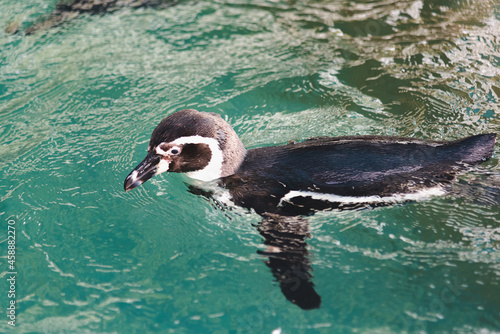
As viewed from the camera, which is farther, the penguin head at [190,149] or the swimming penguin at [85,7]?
the swimming penguin at [85,7]

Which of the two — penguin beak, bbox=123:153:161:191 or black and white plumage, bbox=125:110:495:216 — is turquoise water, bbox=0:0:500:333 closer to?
black and white plumage, bbox=125:110:495:216

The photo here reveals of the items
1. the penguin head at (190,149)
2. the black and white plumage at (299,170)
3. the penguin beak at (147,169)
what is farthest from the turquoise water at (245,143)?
the penguin beak at (147,169)

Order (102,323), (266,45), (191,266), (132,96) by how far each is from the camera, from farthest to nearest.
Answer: (266,45), (132,96), (191,266), (102,323)

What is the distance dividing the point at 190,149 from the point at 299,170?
2.31 ft

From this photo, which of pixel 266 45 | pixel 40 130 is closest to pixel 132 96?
→ pixel 40 130

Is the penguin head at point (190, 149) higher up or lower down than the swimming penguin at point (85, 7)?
lower down

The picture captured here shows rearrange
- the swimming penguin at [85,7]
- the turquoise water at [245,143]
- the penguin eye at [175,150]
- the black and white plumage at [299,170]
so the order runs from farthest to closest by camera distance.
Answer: the swimming penguin at [85,7], the penguin eye at [175,150], the black and white plumage at [299,170], the turquoise water at [245,143]

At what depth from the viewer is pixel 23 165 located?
4.16 metres

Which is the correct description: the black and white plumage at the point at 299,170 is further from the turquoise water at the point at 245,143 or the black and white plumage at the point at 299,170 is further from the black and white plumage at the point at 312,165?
the turquoise water at the point at 245,143

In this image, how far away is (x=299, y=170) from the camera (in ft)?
10.5

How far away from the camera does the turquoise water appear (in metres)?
2.95

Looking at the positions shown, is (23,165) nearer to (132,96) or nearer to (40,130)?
(40,130)

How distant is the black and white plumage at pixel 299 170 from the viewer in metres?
3.12

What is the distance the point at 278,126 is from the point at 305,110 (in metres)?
0.35
